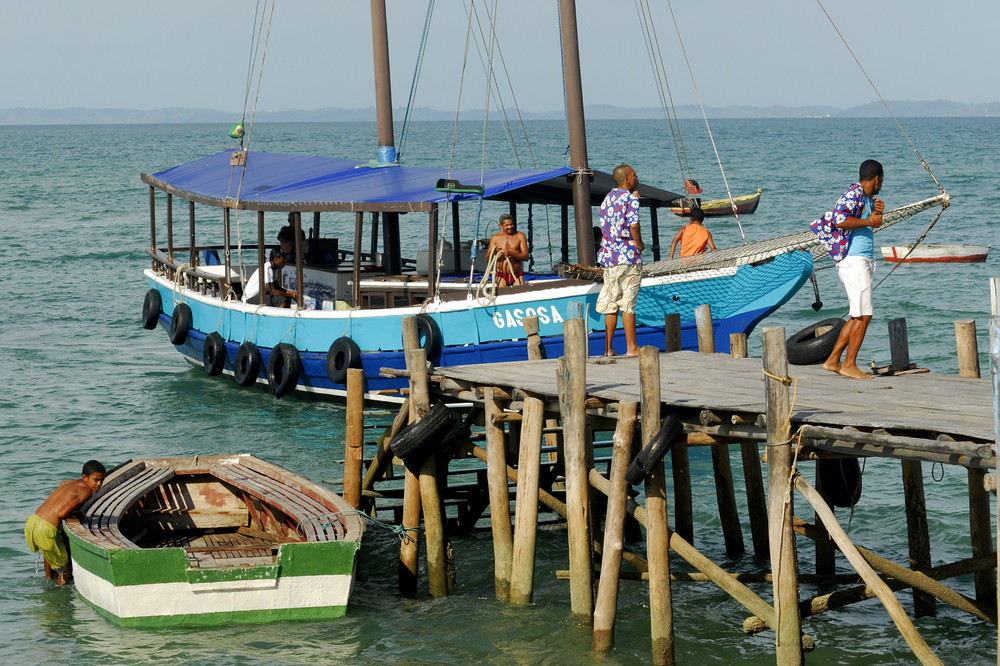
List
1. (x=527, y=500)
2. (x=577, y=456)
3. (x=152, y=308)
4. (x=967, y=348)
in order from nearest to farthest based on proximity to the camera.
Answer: (x=577, y=456) < (x=527, y=500) < (x=967, y=348) < (x=152, y=308)

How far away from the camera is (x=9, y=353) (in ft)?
83.0

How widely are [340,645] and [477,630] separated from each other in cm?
113

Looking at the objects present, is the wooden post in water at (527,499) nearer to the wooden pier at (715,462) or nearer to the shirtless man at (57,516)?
the wooden pier at (715,462)

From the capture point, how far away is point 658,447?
909 cm

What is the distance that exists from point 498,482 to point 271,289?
10051 millimetres

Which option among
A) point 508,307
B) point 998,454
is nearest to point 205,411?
point 508,307

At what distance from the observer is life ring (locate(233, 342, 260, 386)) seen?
1995 cm

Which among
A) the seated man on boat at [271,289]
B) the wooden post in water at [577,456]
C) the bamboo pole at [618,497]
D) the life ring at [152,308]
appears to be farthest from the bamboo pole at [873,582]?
the life ring at [152,308]

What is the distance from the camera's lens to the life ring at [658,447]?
29.8 feet

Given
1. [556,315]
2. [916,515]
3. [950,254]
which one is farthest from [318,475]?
[950,254]

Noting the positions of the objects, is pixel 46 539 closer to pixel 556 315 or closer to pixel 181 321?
pixel 556 315

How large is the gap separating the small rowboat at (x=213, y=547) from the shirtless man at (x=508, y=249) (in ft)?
17.8

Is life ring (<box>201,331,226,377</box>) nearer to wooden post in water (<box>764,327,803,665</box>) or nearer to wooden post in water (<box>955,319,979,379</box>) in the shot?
wooden post in water (<box>955,319,979,379</box>)

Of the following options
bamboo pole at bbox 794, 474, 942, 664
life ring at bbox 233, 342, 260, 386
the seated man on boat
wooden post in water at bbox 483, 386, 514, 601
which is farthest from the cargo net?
life ring at bbox 233, 342, 260, 386
